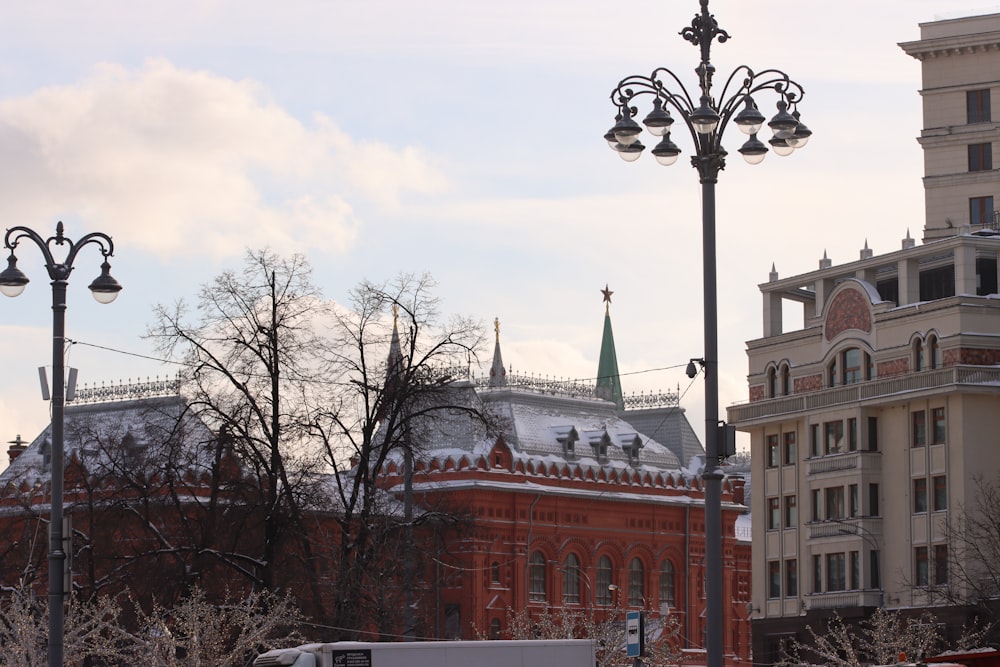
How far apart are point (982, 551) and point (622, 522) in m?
36.3

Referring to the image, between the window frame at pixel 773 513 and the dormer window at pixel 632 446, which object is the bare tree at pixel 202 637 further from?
the dormer window at pixel 632 446

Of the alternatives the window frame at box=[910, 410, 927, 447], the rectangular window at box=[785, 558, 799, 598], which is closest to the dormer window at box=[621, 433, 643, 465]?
the rectangular window at box=[785, 558, 799, 598]

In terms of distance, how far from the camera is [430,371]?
5519 centimetres

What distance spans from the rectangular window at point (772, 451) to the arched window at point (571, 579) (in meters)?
21.5

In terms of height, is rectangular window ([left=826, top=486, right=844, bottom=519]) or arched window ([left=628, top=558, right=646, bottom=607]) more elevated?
rectangular window ([left=826, top=486, right=844, bottom=519])

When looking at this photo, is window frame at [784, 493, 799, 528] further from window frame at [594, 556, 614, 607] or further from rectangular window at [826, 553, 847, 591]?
window frame at [594, 556, 614, 607]

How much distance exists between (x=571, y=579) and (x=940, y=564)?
32903 mm

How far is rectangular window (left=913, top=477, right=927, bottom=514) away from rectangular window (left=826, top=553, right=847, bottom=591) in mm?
4137

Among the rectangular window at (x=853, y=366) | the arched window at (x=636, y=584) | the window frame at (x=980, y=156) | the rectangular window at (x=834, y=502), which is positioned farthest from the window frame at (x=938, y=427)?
the arched window at (x=636, y=584)

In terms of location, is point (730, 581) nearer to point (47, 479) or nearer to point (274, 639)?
point (47, 479)

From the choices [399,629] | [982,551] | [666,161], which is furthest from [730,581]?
[666,161]

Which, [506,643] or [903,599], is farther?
[903,599]

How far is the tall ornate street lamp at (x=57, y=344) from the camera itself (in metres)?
30.2

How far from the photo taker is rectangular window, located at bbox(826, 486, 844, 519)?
7588cm
